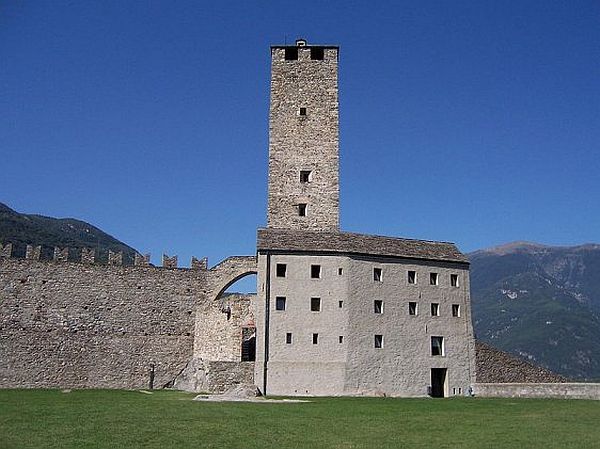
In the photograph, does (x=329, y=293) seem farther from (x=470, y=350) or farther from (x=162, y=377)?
(x=162, y=377)

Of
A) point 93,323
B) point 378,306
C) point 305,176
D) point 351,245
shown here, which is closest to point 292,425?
point 378,306

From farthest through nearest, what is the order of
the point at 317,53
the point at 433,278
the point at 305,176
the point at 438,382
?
the point at 317,53
the point at 305,176
the point at 433,278
the point at 438,382

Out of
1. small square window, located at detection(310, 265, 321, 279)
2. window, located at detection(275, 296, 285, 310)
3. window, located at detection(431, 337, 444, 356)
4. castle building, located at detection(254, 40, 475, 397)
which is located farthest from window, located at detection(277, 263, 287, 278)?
window, located at detection(431, 337, 444, 356)

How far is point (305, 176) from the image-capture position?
3716 centimetres

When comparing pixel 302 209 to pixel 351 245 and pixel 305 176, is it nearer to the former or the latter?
pixel 305 176

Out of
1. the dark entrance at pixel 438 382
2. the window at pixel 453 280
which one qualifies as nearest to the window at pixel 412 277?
the window at pixel 453 280

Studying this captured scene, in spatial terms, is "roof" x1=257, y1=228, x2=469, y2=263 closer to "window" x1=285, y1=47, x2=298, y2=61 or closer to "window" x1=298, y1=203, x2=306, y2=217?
"window" x1=298, y1=203, x2=306, y2=217

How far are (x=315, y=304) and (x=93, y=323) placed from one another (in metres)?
12.1

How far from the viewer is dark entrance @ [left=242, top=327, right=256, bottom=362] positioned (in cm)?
3319

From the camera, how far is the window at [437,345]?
31805 millimetres

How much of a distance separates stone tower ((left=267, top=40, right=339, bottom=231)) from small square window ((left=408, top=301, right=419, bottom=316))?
6700mm

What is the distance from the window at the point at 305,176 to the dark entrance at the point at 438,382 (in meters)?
12.3

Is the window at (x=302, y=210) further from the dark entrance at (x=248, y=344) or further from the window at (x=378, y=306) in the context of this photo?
the window at (x=378, y=306)

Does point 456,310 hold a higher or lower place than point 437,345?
higher
